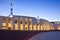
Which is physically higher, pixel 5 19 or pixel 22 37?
pixel 5 19

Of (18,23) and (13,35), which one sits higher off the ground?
(18,23)

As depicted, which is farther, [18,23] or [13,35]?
[18,23]

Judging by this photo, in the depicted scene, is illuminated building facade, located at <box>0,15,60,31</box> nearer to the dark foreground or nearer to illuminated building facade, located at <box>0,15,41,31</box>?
illuminated building facade, located at <box>0,15,41,31</box>

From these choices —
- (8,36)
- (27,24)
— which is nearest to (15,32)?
(8,36)

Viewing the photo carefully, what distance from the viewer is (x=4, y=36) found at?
433 inches

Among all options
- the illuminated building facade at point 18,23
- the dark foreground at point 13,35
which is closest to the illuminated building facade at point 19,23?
the illuminated building facade at point 18,23

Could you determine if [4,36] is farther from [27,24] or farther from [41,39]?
[27,24]

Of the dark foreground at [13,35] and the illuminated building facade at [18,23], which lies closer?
the dark foreground at [13,35]

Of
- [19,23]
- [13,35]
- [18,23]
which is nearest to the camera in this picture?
[13,35]

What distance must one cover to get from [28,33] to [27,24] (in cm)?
1842

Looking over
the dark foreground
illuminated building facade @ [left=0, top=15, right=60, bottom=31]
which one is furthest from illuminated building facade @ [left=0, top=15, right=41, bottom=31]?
the dark foreground

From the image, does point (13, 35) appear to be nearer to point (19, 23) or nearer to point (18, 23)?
point (18, 23)

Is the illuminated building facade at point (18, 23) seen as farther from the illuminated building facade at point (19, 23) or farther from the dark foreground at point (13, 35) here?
the dark foreground at point (13, 35)

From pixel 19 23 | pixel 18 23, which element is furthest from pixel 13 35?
pixel 19 23
